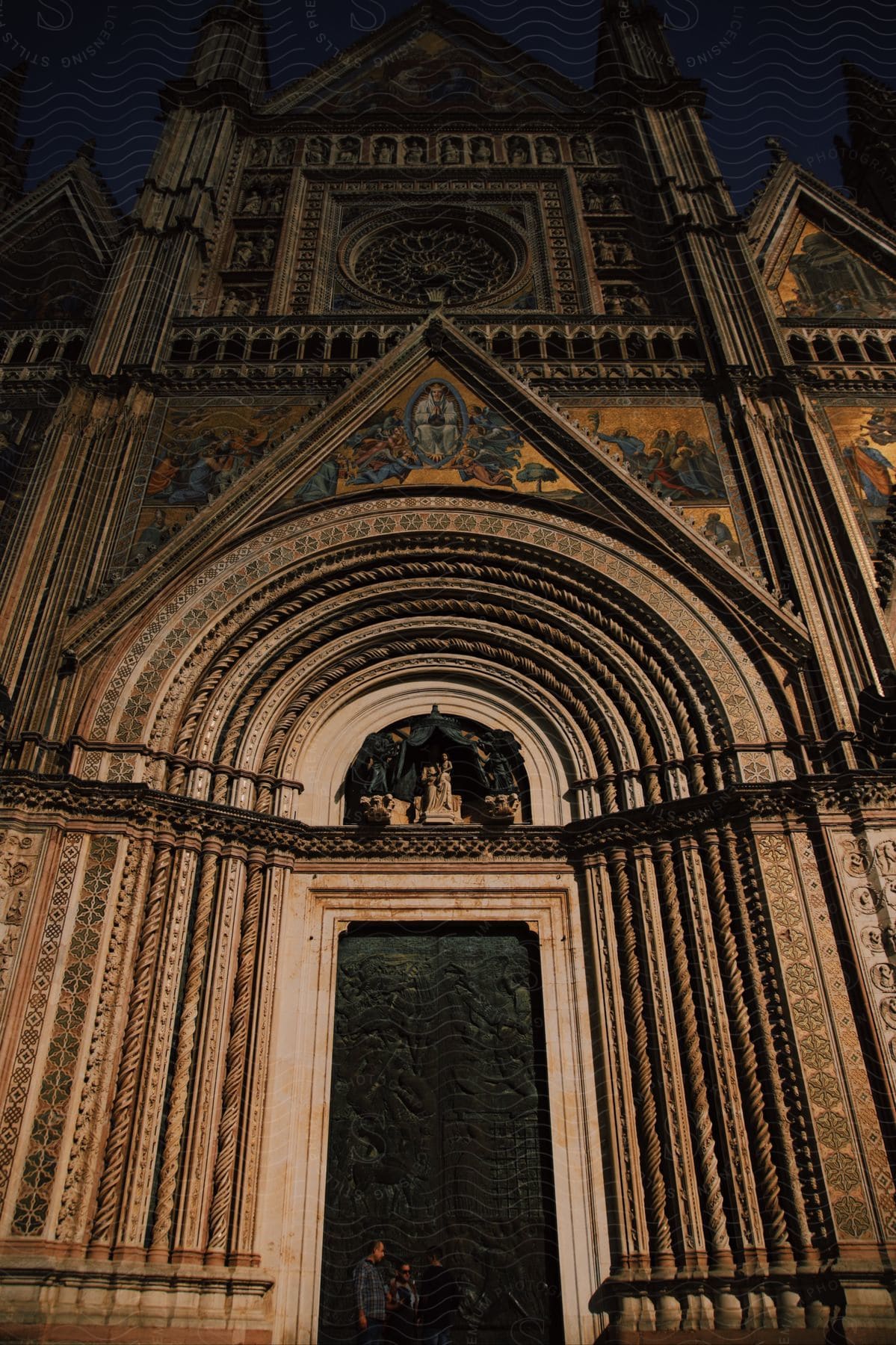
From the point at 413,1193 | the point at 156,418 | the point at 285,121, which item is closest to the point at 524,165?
the point at 285,121

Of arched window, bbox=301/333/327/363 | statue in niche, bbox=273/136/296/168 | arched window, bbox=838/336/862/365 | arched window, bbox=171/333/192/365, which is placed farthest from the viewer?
statue in niche, bbox=273/136/296/168

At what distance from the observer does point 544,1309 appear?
314 inches

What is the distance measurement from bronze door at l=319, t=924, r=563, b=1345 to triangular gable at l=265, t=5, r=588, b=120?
49.3ft

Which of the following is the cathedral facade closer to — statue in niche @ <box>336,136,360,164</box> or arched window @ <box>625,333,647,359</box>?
arched window @ <box>625,333,647,359</box>

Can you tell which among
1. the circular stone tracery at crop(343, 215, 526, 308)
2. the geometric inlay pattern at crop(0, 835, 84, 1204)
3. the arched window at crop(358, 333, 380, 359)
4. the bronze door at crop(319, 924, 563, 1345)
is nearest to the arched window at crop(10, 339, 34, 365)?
the arched window at crop(358, 333, 380, 359)

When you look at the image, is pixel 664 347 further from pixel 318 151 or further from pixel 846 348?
pixel 318 151

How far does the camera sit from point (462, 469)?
1152 centimetres

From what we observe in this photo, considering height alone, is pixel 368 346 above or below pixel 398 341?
above

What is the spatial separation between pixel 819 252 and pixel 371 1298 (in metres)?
13.9

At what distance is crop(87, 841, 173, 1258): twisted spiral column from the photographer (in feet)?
24.5

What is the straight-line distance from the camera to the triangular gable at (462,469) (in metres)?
10.3

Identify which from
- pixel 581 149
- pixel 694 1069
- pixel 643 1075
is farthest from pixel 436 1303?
pixel 581 149

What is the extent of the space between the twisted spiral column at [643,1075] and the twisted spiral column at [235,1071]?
3049 mm

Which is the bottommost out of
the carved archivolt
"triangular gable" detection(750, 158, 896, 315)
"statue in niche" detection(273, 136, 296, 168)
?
the carved archivolt
